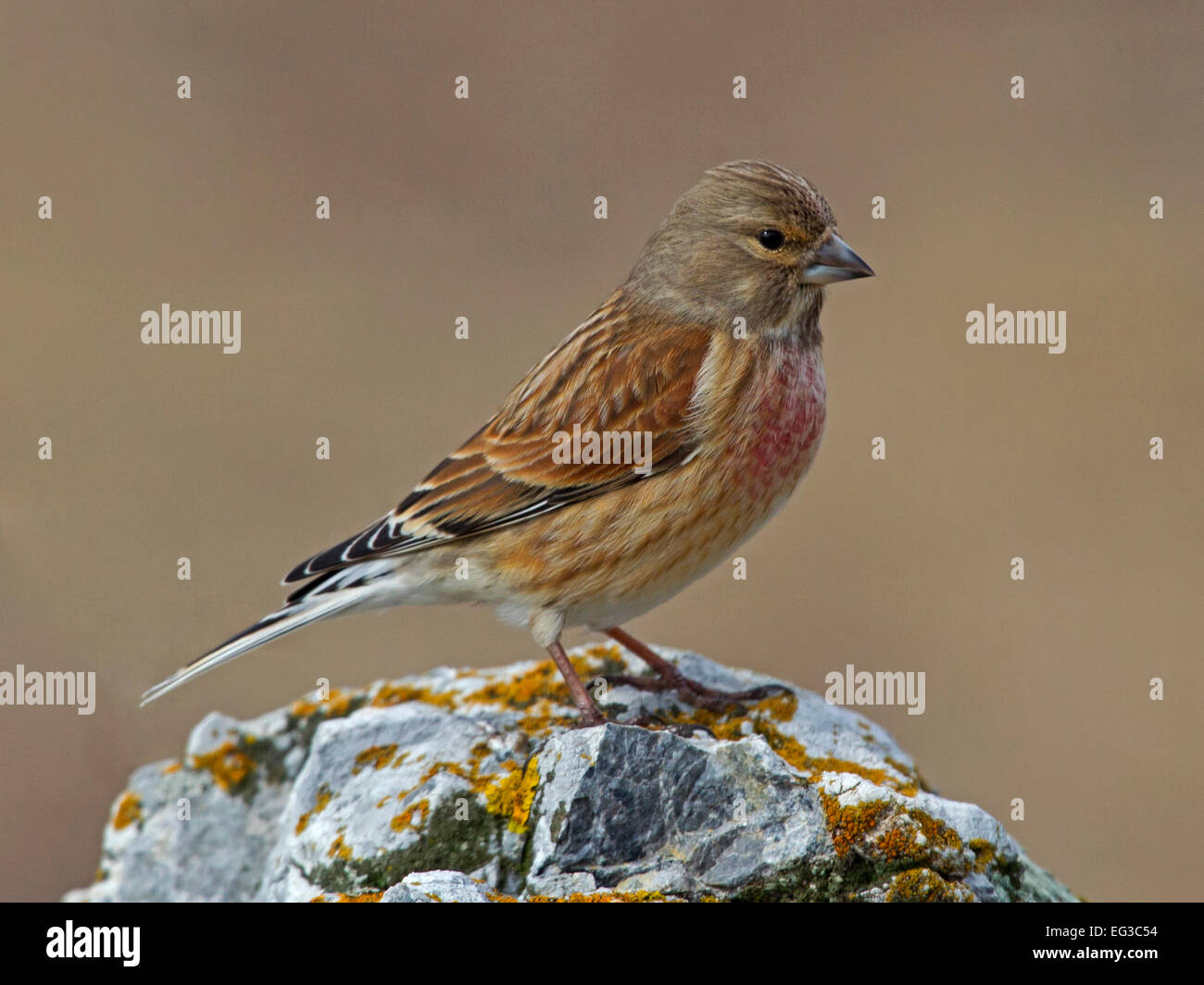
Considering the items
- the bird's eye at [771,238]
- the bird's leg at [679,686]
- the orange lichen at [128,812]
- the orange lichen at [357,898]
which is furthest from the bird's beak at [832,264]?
the orange lichen at [128,812]

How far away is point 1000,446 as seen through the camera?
1181 centimetres

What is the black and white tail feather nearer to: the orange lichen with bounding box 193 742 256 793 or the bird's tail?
the bird's tail

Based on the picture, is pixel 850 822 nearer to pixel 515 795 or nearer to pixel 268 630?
pixel 515 795

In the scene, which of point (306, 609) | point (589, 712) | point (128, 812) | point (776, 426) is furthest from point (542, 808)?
point (128, 812)

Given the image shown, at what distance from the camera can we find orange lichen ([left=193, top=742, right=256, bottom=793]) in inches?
226

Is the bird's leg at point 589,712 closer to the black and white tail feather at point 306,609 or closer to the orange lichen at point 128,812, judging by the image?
the black and white tail feather at point 306,609

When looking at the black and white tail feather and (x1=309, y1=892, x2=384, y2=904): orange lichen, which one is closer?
(x1=309, y1=892, x2=384, y2=904): orange lichen

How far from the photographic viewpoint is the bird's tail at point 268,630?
529 cm

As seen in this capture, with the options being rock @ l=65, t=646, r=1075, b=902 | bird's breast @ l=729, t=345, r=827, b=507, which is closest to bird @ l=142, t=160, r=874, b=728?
bird's breast @ l=729, t=345, r=827, b=507

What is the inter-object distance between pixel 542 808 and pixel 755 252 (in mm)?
2301

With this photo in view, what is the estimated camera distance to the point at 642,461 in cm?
534

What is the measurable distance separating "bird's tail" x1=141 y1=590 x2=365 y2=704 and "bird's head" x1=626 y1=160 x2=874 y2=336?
1752 mm

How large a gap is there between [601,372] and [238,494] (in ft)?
20.8
